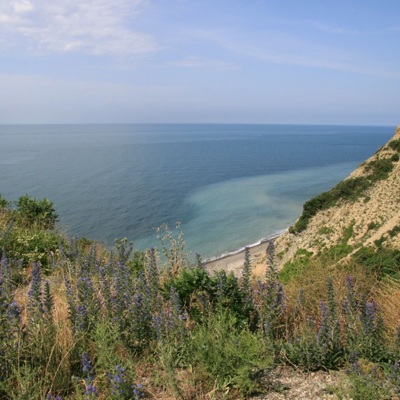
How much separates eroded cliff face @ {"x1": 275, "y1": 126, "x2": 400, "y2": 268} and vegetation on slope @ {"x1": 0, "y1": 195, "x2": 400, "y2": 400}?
9.09 meters

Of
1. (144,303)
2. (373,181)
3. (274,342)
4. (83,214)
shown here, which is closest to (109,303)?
(144,303)

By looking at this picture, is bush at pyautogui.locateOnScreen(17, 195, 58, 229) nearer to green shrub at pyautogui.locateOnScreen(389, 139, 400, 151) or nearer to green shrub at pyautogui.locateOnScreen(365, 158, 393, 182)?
green shrub at pyautogui.locateOnScreen(365, 158, 393, 182)

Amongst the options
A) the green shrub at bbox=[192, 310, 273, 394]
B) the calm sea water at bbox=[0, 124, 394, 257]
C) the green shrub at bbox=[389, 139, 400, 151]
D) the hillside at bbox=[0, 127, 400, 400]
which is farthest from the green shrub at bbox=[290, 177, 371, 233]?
the green shrub at bbox=[192, 310, 273, 394]

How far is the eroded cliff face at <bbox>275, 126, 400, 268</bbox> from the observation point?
47.6 feet

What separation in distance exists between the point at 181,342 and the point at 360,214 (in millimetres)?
12653

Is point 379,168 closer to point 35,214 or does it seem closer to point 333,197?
point 333,197

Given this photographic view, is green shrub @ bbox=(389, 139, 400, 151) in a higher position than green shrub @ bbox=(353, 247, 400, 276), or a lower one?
higher

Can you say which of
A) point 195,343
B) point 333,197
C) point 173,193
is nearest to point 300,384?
point 195,343

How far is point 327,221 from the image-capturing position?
16.7 m

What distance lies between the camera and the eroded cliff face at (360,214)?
14523 millimetres

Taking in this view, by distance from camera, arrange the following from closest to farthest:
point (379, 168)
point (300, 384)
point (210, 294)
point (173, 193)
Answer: point (300, 384) < point (210, 294) < point (379, 168) < point (173, 193)

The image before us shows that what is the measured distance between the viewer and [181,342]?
14.6 feet

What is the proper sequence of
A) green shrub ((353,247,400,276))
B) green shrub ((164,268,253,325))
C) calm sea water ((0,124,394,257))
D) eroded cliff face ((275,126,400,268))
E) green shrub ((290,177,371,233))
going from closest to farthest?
green shrub ((164,268,253,325)) → green shrub ((353,247,400,276)) → eroded cliff face ((275,126,400,268)) → green shrub ((290,177,371,233)) → calm sea water ((0,124,394,257))

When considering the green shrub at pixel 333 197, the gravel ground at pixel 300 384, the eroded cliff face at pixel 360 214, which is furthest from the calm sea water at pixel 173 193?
the gravel ground at pixel 300 384
